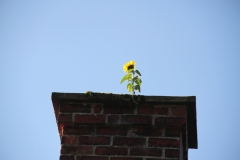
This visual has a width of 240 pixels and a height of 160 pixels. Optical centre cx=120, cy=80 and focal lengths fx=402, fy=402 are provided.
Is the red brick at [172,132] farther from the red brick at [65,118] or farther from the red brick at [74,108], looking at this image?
the red brick at [65,118]

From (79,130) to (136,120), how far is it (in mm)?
439

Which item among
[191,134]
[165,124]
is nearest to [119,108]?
[165,124]

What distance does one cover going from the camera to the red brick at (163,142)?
291 centimetres

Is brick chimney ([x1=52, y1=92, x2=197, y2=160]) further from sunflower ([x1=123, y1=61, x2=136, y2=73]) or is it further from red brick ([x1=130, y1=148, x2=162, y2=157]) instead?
sunflower ([x1=123, y1=61, x2=136, y2=73])

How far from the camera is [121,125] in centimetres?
302

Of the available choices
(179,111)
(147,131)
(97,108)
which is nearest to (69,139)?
(97,108)

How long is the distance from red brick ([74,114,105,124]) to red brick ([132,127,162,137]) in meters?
0.26

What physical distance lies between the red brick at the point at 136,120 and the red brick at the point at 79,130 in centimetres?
24

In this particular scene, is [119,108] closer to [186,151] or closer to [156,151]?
[156,151]

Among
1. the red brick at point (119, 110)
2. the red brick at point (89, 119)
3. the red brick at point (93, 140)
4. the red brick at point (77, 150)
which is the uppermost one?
the red brick at point (119, 110)

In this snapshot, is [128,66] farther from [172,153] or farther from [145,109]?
[172,153]

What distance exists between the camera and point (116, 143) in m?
2.94

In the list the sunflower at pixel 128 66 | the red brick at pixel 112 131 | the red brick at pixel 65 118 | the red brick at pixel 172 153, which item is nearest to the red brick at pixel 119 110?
the red brick at pixel 112 131

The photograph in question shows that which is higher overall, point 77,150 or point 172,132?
point 172,132
